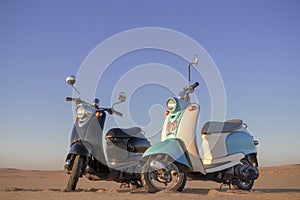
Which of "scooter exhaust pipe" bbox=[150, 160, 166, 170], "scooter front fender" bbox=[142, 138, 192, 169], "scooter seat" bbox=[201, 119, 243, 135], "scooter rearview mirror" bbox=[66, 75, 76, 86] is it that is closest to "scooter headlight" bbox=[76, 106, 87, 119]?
"scooter rearview mirror" bbox=[66, 75, 76, 86]

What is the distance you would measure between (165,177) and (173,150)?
1.43 feet

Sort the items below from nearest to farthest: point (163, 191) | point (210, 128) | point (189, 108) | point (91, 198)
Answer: point (91, 198)
point (163, 191)
point (189, 108)
point (210, 128)

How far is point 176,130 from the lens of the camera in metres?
5.97

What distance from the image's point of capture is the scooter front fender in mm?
5516

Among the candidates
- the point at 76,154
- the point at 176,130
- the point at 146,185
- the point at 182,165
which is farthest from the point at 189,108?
the point at 76,154

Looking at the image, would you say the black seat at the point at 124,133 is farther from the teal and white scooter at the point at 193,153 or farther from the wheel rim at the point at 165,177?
the wheel rim at the point at 165,177

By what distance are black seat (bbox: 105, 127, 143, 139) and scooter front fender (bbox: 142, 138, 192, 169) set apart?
1.34 meters

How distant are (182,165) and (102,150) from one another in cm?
153

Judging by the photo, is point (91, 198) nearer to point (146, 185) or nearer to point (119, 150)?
point (146, 185)

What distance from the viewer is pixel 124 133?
7.04 m

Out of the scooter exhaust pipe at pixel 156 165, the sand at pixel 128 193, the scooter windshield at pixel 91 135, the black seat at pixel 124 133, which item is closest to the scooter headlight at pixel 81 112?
the scooter windshield at pixel 91 135

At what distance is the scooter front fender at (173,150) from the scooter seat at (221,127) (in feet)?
2.95

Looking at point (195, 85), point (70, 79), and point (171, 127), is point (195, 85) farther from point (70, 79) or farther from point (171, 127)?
point (70, 79)

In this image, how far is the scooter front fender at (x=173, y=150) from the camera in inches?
Answer: 217
